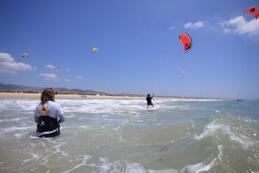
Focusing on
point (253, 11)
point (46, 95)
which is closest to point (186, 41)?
point (253, 11)

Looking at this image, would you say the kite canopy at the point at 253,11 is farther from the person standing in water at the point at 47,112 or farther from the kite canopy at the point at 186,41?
the person standing in water at the point at 47,112

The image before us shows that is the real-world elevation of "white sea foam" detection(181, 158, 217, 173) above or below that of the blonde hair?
below

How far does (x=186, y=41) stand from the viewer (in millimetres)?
12812

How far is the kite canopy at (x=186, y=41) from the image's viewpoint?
41.2ft

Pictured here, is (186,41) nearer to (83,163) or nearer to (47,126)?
(47,126)

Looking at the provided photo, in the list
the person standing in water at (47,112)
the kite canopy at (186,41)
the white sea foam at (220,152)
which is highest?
the kite canopy at (186,41)

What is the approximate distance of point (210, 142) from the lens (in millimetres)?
6793

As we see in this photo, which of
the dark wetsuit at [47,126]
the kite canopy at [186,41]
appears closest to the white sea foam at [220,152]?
the dark wetsuit at [47,126]

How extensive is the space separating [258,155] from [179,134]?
3208mm

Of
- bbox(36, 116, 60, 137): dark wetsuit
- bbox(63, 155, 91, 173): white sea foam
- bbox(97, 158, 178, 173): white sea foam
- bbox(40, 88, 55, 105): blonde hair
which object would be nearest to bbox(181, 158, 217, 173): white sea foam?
bbox(97, 158, 178, 173): white sea foam

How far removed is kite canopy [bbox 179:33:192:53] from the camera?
1255 centimetres

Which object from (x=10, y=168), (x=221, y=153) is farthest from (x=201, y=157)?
(x=10, y=168)

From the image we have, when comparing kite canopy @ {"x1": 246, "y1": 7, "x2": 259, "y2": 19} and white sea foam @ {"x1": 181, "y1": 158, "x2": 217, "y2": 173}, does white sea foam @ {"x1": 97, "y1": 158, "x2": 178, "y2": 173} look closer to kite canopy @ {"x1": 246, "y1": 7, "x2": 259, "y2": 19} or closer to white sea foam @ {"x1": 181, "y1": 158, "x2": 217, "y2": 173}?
white sea foam @ {"x1": 181, "y1": 158, "x2": 217, "y2": 173}

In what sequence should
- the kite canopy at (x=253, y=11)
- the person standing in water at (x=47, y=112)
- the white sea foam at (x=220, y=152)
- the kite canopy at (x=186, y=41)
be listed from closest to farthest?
1. the white sea foam at (x=220, y=152)
2. the person standing in water at (x=47, y=112)
3. the kite canopy at (x=253, y=11)
4. the kite canopy at (x=186, y=41)
